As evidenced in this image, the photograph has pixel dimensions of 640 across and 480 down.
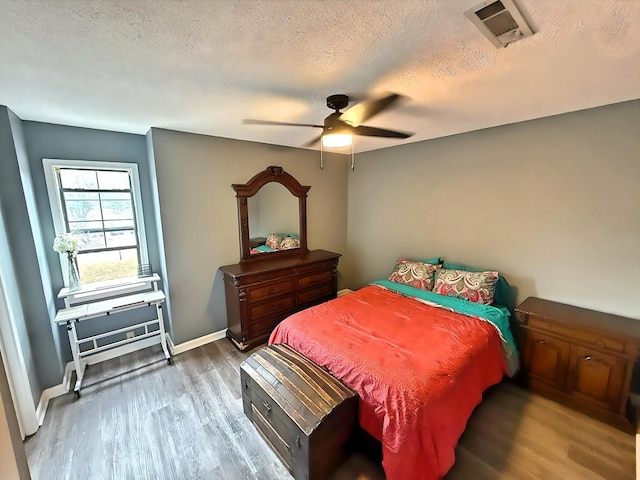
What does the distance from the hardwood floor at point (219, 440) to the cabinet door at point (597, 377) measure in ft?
0.59

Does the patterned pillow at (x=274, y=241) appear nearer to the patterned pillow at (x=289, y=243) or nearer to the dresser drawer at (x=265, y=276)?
the patterned pillow at (x=289, y=243)

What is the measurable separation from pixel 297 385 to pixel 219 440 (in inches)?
31.2

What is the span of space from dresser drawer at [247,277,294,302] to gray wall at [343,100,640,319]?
1611 mm

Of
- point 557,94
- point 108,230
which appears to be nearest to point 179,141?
point 108,230

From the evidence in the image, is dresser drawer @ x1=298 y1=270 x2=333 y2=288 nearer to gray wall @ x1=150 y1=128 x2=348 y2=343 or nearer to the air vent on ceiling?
gray wall @ x1=150 y1=128 x2=348 y2=343

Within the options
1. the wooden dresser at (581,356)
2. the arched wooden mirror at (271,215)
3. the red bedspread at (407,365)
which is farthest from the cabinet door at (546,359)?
the arched wooden mirror at (271,215)

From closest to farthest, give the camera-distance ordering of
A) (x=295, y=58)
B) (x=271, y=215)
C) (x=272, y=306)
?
(x=295, y=58) → (x=272, y=306) → (x=271, y=215)

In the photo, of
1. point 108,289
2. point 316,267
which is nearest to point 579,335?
point 316,267

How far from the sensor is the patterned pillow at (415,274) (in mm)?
3020

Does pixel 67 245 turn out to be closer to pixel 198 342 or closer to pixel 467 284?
pixel 198 342

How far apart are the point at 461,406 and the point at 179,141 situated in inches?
131

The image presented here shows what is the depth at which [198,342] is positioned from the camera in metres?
3.07

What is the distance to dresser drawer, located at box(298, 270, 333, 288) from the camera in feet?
11.1

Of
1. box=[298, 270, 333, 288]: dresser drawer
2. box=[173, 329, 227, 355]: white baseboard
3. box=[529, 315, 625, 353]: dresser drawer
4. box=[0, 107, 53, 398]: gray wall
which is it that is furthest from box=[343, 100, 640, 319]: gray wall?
box=[0, 107, 53, 398]: gray wall
